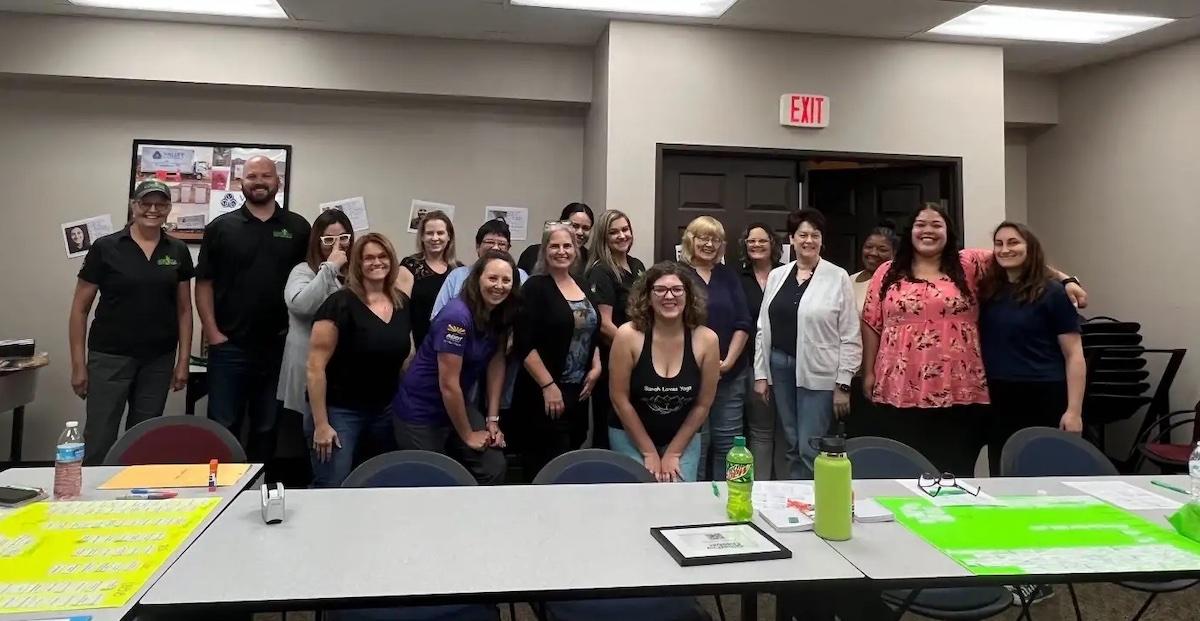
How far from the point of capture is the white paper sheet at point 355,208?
4656 millimetres

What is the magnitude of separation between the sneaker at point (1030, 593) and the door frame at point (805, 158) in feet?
8.22

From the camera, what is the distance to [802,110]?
440cm

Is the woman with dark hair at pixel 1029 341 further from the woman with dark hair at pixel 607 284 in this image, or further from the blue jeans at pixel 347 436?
the blue jeans at pixel 347 436

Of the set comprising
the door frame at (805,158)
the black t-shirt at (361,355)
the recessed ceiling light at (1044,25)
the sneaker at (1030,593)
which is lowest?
the sneaker at (1030,593)

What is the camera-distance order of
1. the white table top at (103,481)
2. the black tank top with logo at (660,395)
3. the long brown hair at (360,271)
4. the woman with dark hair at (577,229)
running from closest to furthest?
the white table top at (103,481)
the black tank top with logo at (660,395)
the long brown hair at (360,271)
the woman with dark hair at (577,229)

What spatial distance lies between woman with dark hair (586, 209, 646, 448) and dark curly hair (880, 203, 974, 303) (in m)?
1.09

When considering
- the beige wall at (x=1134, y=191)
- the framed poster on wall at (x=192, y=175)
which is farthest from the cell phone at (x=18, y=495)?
the beige wall at (x=1134, y=191)

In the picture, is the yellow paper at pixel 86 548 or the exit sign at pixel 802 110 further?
the exit sign at pixel 802 110

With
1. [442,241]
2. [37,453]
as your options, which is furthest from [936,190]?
[37,453]

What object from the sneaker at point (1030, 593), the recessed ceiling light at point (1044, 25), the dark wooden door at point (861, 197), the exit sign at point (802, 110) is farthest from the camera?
the dark wooden door at point (861, 197)

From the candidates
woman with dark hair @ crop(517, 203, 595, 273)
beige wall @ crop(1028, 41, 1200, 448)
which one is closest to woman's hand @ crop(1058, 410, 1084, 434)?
woman with dark hair @ crop(517, 203, 595, 273)

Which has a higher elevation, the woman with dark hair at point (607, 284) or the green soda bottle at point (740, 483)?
the woman with dark hair at point (607, 284)

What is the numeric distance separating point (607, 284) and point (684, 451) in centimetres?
90

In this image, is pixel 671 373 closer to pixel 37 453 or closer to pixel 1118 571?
pixel 1118 571
